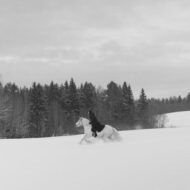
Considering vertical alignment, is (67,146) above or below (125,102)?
below

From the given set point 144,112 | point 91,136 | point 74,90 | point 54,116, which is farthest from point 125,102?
point 91,136

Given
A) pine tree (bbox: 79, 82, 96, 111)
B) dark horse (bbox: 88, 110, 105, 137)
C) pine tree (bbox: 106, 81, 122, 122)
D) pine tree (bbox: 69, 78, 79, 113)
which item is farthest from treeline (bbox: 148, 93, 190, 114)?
dark horse (bbox: 88, 110, 105, 137)

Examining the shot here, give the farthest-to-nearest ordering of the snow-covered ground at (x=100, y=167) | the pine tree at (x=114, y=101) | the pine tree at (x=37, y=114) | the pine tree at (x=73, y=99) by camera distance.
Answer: the pine tree at (x=114, y=101)
the pine tree at (x=73, y=99)
the pine tree at (x=37, y=114)
the snow-covered ground at (x=100, y=167)

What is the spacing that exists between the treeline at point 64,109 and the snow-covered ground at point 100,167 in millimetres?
42309

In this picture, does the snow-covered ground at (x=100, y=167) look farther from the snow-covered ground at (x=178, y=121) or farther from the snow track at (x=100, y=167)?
the snow-covered ground at (x=178, y=121)

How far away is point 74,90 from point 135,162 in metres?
64.8

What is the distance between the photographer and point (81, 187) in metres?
8.03

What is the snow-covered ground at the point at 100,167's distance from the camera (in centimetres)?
814

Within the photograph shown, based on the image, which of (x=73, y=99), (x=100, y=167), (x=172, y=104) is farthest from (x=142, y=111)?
(x=100, y=167)

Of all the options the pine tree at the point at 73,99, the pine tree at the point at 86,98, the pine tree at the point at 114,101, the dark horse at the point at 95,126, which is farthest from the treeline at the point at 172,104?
the dark horse at the point at 95,126

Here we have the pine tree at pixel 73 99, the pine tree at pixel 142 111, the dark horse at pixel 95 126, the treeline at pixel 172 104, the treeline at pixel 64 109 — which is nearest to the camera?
the dark horse at pixel 95 126

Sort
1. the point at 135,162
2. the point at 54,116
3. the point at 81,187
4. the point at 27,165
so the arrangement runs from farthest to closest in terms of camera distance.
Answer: the point at 54,116, the point at 27,165, the point at 135,162, the point at 81,187

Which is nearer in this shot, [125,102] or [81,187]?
[81,187]

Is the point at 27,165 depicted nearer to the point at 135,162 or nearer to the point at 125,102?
the point at 135,162
